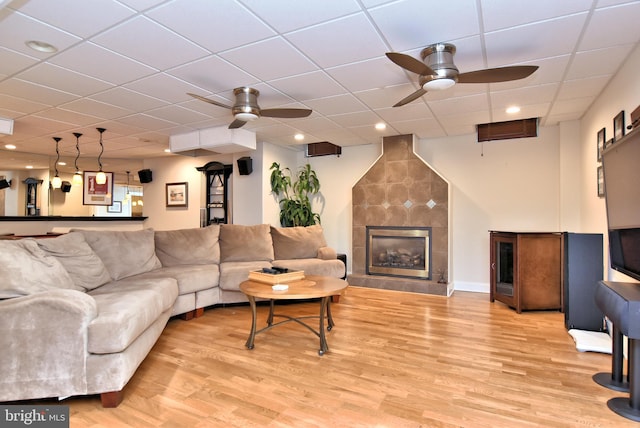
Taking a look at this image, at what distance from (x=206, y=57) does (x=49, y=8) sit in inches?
38.9

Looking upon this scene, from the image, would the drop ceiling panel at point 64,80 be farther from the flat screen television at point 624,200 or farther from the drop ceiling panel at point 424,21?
the flat screen television at point 624,200

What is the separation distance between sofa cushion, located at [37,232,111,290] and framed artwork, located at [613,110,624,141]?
4.61m

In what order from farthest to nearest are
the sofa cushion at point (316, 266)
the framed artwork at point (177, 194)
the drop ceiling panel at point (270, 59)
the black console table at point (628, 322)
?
the framed artwork at point (177, 194) → the sofa cushion at point (316, 266) → the drop ceiling panel at point (270, 59) → the black console table at point (628, 322)

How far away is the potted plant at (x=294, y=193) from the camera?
238 inches

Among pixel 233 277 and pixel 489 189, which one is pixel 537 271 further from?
pixel 233 277

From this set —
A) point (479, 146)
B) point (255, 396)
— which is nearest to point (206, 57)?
point (255, 396)

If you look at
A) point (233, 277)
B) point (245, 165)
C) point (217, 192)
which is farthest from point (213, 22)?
point (217, 192)

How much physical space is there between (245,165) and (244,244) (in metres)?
1.74

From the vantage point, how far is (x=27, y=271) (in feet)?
7.30

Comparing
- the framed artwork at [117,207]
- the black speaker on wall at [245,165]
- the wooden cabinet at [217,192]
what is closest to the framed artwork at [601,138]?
the black speaker on wall at [245,165]

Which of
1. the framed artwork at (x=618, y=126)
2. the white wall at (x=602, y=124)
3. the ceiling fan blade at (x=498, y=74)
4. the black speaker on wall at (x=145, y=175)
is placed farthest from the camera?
the black speaker on wall at (x=145, y=175)

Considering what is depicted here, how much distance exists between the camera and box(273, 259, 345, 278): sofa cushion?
4461 mm

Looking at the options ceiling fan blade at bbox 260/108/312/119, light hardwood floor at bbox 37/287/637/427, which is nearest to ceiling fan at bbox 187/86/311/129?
ceiling fan blade at bbox 260/108/312/119

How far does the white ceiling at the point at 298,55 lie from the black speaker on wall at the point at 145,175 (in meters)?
2.77
